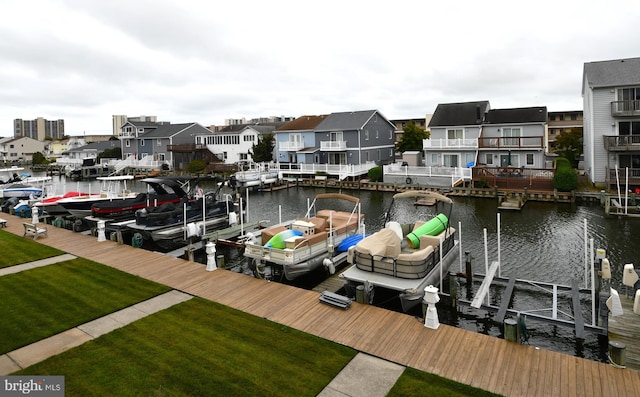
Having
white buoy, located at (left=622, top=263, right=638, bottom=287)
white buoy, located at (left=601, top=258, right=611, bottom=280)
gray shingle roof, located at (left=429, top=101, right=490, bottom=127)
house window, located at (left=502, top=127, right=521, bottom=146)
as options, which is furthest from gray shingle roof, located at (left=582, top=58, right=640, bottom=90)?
white buoy, located at (left=622, top=263, right=638, bottom=287)

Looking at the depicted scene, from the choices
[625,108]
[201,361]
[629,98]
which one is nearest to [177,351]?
[201,361]

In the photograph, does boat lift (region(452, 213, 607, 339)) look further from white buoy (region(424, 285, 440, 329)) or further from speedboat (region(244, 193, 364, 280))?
speedboat (region(244, 193, 364, 280))

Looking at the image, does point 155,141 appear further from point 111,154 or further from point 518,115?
point 518,115

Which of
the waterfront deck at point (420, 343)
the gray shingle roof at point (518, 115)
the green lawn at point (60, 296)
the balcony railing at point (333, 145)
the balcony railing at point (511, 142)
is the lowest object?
the waterfront deck at point (420, 343)

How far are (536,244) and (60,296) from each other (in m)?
20.6

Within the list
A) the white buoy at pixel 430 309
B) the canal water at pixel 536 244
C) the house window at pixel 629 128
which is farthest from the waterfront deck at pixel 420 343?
the house window at pixel 629 128

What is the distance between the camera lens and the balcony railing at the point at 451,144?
1612 inches

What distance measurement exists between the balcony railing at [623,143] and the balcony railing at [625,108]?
1.92 metres

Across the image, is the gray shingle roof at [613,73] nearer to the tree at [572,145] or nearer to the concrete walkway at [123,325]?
the tree at [572,145]

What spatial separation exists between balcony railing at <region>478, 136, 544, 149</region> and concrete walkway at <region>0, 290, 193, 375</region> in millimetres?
35814

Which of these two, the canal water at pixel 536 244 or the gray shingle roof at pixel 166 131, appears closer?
the canal water at pixel 536 244

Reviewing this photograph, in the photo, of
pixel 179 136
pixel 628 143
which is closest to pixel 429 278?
pixel 628 143

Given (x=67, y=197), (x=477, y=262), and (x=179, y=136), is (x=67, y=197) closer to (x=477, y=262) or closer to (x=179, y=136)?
(x=477, y=262)

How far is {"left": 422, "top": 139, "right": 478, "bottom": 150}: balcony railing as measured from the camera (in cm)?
4094
